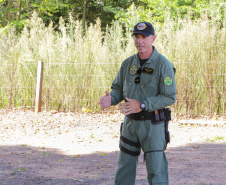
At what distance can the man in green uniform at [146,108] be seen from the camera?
2490 mm

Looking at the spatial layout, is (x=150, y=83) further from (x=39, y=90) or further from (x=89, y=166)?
(x=39, y=90)

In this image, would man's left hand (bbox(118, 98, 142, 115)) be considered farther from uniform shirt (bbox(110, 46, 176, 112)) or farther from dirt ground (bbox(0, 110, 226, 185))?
dirt ground (bbox(0, 110, 226, 185))

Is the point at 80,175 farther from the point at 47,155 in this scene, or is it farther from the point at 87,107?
the point at 87,107

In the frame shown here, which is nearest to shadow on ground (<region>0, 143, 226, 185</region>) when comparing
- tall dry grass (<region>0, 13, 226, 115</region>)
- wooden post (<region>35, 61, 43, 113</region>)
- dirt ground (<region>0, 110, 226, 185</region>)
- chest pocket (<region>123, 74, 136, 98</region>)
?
dirt ground (<region>0, 110, 226, 185</region>)

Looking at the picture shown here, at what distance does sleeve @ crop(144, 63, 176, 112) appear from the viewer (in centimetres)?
245

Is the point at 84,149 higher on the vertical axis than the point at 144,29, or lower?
lower

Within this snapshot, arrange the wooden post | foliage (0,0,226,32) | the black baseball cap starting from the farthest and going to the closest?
foliage (0,0,226,32), the wooden post, the black baseball cap

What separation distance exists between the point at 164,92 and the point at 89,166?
249 cm

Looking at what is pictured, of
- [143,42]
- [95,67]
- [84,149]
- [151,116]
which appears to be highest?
[143,42]

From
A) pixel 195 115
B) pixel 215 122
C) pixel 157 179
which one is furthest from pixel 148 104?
pixel 195 115

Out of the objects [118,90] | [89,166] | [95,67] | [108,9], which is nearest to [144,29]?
[118,90]

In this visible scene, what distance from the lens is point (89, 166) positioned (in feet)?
15.4

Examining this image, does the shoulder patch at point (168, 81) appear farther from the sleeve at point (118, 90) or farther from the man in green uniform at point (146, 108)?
the sleeve at point (118, 90)

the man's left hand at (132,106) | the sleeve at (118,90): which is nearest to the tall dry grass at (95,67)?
the sleeve at (118,90)
